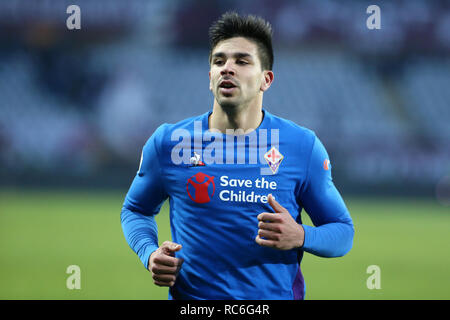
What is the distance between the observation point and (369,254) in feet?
33.7

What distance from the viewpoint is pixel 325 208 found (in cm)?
291

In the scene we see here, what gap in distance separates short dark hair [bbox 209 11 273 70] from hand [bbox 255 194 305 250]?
2.83 ft

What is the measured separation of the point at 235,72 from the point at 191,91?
20780 millimetres

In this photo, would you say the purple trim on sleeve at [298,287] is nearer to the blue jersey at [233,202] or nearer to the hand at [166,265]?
the blue jersey at [233,202]

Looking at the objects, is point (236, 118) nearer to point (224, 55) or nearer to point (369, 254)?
point (224, 55)

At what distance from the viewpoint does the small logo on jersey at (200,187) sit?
2.91 metres

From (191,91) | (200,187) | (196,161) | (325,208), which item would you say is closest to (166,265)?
(200,187)

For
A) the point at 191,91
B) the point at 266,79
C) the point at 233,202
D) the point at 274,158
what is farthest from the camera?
the point at 191,91

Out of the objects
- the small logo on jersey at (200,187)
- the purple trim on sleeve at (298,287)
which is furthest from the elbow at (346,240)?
the small logo on jersey at (200,187)

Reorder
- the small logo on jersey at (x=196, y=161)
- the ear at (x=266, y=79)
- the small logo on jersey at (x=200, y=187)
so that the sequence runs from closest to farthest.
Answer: the small logo on jersey at (x=200, y=187) < the small logo on jersey at (x=196, y=161) < the ear at (x=266, y=79)

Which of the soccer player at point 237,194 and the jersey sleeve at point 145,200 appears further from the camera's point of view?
the jersey sleeve at point 145,200

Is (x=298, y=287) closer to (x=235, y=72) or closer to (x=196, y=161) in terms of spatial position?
(x=196, y=161)

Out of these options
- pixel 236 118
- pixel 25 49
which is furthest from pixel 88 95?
pixel 236 118
